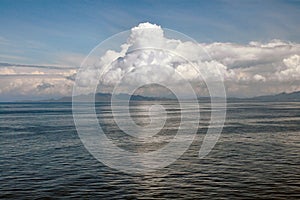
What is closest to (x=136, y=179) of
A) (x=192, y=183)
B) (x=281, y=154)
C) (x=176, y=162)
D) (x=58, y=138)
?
(x=192, y=183)

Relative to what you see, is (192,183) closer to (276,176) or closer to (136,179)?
(136,179)

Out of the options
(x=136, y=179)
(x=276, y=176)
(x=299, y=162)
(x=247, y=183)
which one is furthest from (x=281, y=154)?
(x=136, y=179)

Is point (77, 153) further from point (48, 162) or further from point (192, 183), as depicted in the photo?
point (192, 183)

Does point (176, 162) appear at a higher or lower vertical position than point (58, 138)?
lower

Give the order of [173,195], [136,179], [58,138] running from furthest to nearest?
[58,138] < [136,179] < [173,195]

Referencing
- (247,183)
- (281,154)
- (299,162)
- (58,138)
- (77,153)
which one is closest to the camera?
(247,183)

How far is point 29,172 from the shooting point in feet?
154

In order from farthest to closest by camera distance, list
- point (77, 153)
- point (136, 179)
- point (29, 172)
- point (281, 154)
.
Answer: point (77, 153) < point (281, 154) < point (29, 172) < point (136, 179)

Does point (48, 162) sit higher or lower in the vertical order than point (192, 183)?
higher

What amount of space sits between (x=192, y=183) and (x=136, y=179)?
6.91 meters

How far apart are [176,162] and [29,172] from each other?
2101 cm

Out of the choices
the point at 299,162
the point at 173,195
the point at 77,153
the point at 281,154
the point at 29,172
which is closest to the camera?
the point at 173,195

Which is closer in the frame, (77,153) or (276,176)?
(276,176)

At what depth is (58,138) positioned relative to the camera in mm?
83375
